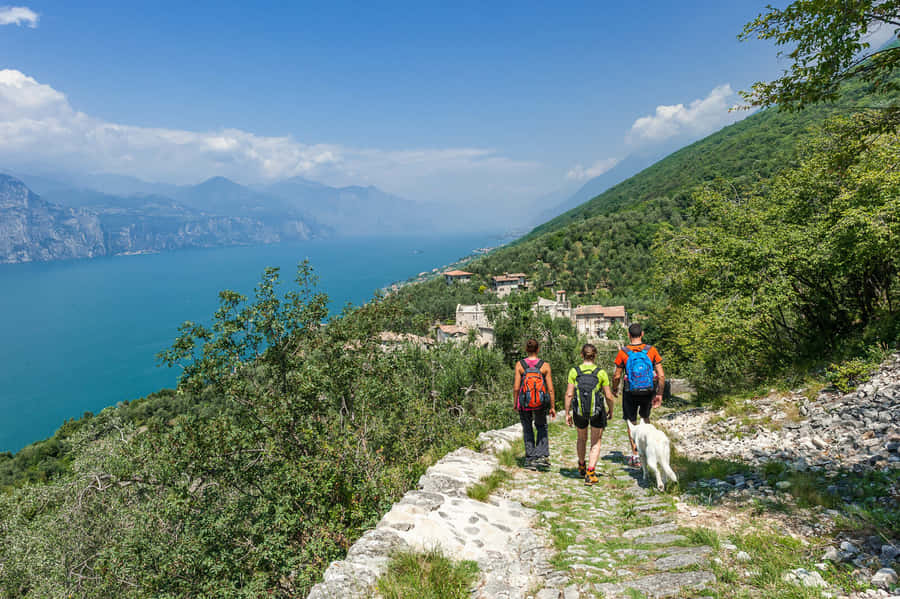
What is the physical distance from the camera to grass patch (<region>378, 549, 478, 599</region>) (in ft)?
11.3

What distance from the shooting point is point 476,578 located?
3.79 m

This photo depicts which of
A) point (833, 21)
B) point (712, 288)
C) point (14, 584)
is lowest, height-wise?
point (14, 584)

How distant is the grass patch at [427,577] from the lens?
11.3ft

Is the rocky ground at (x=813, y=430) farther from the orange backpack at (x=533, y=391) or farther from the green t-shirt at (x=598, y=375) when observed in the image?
the orange backpack at (x=533, y=391)

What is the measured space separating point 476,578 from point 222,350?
711 cm

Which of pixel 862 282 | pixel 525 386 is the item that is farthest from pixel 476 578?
pixel 862 282

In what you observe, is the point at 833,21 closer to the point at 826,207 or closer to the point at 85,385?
the point at 826,207

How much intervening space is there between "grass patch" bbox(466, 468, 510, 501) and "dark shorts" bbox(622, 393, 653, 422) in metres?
2.19

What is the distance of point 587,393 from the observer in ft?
20.2

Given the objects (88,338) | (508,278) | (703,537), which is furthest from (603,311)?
(88,338)

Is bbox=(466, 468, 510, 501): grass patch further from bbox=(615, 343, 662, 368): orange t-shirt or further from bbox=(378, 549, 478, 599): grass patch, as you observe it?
bbox=(615, 343, 662, 368): orange t-shirt

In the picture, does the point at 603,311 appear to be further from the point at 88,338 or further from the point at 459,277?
the point at 88,338

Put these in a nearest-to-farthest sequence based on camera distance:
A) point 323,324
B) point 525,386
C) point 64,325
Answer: point 525,386 → point 323,324 → point 64,325

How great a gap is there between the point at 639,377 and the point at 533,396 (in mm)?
1652
